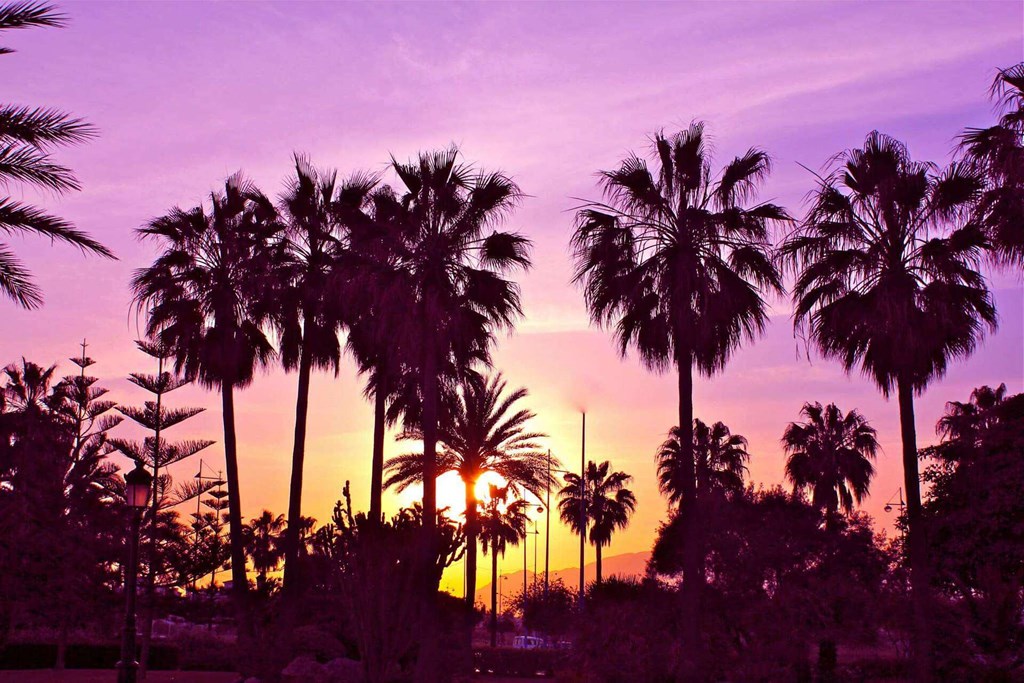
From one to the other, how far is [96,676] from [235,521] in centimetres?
773

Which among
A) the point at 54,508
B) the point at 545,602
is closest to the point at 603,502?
the point at 545,602

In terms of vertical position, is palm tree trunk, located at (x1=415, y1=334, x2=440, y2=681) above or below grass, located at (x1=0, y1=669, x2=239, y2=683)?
above

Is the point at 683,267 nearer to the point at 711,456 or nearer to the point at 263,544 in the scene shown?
the point at 711,456

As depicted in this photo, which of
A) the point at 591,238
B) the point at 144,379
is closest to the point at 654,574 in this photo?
the point at 591,238

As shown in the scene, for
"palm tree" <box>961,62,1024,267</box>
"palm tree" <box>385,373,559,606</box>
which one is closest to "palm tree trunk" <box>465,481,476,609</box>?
"palm tree" <box>385,373,559,606</box>

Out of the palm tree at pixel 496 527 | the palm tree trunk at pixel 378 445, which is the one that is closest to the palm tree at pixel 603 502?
the palm tree at pixel 496 527

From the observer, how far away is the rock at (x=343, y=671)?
94.8ft

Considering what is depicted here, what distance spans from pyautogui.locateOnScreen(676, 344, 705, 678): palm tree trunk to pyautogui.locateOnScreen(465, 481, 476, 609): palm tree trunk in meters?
16.1

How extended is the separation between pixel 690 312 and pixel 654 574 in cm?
911

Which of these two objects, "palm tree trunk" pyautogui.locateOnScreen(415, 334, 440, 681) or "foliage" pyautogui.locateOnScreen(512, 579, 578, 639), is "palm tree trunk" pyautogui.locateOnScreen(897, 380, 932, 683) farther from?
"foliage" pyautogui.locateOnScreen(512, 579, 578, 639)

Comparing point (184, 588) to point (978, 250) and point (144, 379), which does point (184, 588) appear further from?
point (978, 250)

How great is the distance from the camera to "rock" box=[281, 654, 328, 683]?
2883 centimetres

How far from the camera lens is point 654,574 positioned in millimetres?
34406

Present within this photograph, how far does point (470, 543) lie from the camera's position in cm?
4466
